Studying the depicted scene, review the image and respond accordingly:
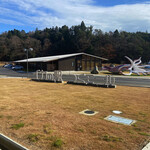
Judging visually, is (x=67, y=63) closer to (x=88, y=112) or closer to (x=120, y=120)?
(x=88, y=112)

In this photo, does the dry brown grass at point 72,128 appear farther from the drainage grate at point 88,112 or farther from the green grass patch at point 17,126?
the drainage grate at point 88,112

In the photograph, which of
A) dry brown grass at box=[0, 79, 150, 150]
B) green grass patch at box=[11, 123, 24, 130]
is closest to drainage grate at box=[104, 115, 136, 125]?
dry brown grass at box=[0, 79, 150, 150]

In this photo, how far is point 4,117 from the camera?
20.5 ft

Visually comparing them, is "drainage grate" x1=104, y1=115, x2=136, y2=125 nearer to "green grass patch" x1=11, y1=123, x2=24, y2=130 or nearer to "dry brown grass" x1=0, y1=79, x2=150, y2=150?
"dry brown grass" x1=0, y1=79, x2=150, y2=150

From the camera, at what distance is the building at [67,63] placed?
4422 cm

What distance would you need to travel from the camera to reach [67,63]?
4619 centimetres

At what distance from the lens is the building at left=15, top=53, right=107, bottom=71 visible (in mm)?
44219

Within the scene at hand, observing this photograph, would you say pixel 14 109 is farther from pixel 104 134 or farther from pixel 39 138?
pixel 104 134

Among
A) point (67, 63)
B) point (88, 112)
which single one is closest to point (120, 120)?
point (88, 112)

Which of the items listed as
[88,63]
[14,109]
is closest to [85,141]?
[14,109]

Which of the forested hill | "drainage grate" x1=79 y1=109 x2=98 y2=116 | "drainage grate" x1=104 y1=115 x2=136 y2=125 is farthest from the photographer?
the forested hill

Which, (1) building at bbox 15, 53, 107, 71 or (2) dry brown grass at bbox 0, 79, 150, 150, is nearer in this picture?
(2) dry brown grass at bbox 0, 79, 150, 150

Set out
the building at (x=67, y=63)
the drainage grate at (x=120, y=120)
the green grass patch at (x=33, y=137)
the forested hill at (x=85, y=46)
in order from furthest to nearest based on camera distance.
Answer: the forested hill at (x=85, y=46) < the building at (x=67, y=63) < the drainage grate at (x=120, y=120) < the green grass patch at (x=33, y=137)

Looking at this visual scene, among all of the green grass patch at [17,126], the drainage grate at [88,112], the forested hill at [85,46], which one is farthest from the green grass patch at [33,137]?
the forested hill at [85,46]
